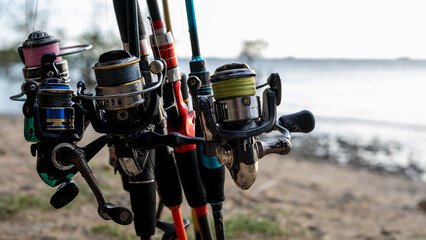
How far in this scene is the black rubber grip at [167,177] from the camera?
1.17 metres

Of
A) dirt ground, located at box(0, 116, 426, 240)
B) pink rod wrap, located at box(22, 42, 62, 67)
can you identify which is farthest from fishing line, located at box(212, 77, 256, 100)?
dirt ground, located at box(0, 116, 426, 240)

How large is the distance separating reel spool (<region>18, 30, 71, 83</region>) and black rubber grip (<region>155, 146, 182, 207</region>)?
0.31m

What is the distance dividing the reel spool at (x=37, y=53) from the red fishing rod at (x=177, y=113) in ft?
0.78

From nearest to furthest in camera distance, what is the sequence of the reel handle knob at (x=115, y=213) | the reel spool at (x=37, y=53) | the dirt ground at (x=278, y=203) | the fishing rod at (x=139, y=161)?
the reel handle knob at (x=115, y=213) → the fishing rod at (x=139, y=161) → the reel spool at (x=37, y=53) → the dirt ground at (x=278, y=203)

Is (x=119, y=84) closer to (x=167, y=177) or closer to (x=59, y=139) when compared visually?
(x=59, y=139)

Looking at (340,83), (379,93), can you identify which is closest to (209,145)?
(379,93)

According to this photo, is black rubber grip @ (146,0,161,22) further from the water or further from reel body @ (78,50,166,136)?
the water

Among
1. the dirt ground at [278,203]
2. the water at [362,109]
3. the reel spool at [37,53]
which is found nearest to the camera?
the reel spool at [37,53]

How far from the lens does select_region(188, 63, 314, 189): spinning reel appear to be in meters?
0.87

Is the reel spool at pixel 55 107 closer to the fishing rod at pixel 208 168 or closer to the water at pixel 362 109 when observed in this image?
the fishing rod at pixel 208 168

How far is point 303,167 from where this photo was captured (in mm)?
6383

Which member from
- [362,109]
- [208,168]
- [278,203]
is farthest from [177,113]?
[362,109]

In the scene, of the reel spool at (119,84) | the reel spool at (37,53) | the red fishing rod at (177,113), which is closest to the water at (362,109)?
the red fishing rod at (177,113)

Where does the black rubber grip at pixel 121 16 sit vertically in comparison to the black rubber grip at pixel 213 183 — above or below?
above
